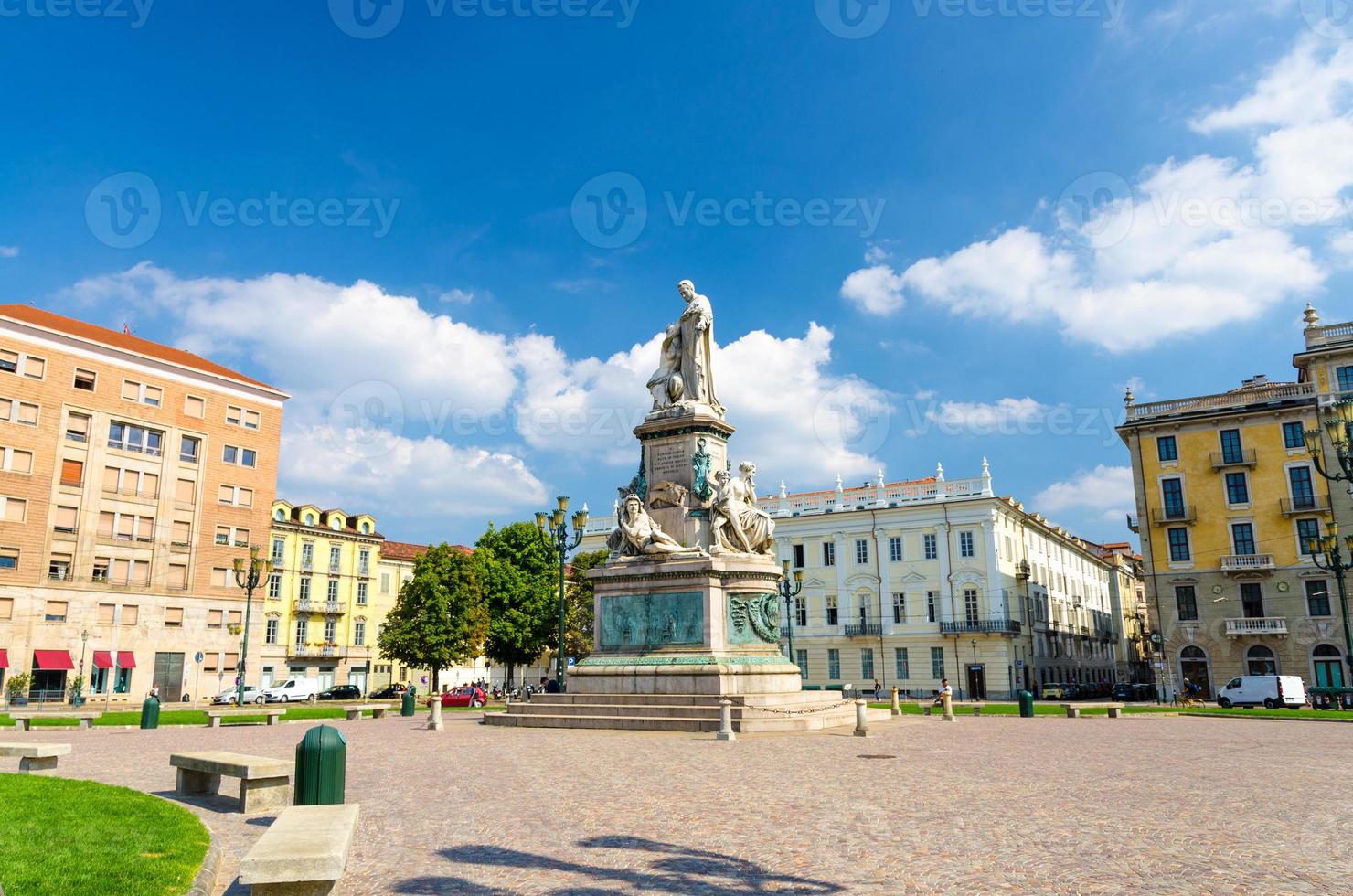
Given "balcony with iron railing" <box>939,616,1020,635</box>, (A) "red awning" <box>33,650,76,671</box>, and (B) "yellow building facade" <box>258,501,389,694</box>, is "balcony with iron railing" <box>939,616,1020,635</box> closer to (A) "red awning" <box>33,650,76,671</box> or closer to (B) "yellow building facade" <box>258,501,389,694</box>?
(B) "yellow building facade" <box>258,501,389,694</box>

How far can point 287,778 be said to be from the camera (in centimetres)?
1030

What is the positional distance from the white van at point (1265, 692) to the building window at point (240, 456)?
5398 centimetres

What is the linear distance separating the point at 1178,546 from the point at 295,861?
58.7 meters

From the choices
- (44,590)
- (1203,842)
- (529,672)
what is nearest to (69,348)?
(44,590)

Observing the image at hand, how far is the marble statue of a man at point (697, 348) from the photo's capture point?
24.5m

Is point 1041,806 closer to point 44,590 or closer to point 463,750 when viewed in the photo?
point 463,750

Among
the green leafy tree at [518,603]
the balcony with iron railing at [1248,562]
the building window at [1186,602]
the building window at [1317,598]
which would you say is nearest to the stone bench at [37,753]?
the green leafy tree at [518,603]

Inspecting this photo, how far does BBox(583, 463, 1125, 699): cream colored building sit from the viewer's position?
60.3 metres

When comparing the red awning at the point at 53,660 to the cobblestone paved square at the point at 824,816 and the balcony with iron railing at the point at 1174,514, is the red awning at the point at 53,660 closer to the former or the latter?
the cobblestone paved square at the point at 824,816

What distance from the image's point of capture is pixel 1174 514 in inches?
2184

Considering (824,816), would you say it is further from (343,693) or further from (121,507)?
(121,507)

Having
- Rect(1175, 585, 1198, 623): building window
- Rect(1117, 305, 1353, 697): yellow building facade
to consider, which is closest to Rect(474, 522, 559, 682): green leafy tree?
Rect(1117, 305, 1353, 697): yellow building facade

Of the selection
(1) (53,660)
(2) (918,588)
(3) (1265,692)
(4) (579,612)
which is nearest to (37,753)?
(3) (1265,692)

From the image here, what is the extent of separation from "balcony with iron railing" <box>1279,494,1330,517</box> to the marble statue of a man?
42.8 metres
